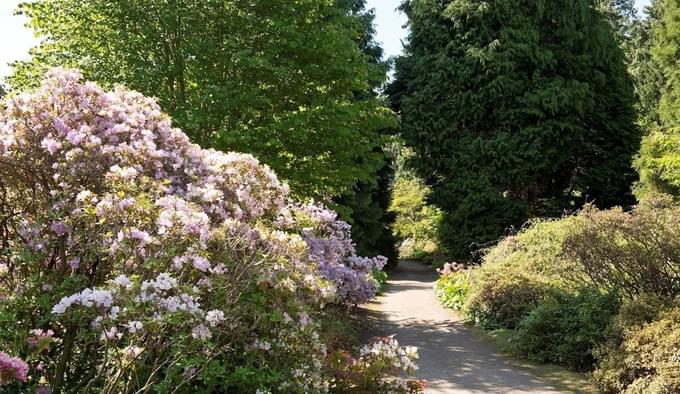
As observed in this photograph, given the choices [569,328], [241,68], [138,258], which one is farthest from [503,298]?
[138,258]

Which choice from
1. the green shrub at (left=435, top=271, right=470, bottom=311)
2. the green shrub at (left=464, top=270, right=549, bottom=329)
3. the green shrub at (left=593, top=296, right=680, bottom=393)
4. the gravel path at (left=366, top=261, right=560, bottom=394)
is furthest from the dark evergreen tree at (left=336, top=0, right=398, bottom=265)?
the green shrub at (left=593, top=296, right=680, bottom=393)

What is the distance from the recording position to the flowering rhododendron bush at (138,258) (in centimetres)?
321

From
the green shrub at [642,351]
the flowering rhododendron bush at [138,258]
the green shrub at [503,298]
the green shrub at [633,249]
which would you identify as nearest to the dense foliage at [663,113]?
the green shrub at [503,298]

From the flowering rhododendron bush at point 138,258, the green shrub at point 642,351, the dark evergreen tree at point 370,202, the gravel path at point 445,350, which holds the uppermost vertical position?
the dark evergreen tree at point 370,202

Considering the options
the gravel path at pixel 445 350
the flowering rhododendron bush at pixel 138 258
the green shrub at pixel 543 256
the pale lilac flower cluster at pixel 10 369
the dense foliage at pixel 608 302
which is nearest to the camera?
the pale lilac flower cluster at pixel 10 369

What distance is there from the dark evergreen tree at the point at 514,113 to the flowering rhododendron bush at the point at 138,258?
51.6 ft

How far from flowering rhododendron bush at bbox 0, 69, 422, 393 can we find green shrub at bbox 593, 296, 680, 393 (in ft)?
11.4

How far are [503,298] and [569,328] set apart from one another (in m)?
2.52

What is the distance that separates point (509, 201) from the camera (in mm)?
19406

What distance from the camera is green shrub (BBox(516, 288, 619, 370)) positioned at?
7465 millimetres

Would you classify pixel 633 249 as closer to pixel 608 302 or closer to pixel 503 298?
pixel 608 302

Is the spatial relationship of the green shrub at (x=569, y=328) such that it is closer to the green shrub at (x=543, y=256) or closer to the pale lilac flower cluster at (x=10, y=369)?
the green shrub at (x=543, y=256)

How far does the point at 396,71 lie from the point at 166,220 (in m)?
20.1

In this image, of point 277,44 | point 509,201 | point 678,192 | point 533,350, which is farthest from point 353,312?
point 678,192
